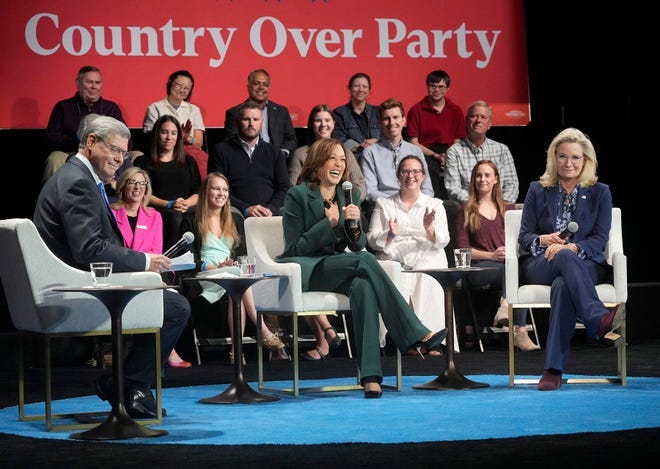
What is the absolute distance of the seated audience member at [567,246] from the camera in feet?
17.7

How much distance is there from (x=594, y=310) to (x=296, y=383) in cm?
139

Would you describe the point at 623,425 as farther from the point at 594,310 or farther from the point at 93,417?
the point at 93,417

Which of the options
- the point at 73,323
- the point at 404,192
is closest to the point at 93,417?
the point at 73,323

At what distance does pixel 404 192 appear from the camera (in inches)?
286

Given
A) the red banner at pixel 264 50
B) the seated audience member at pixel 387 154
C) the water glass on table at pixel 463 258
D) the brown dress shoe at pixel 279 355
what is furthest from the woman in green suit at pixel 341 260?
the red banner at pixel 264 50

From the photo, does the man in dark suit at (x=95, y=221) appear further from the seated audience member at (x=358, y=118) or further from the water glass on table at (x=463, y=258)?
the seated audience member at (x=358, y=118)

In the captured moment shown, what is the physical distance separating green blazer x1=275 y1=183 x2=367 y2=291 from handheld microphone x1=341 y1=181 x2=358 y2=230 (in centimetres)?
4

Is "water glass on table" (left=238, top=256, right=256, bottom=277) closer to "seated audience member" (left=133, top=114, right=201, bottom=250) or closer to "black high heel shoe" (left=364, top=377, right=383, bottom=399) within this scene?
"black high heel shoe" (left=364, top=377, right=383, bottom=399)

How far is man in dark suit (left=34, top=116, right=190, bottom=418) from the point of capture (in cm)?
436

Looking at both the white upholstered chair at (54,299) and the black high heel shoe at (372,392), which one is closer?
the white upholstered chair at (54,299)

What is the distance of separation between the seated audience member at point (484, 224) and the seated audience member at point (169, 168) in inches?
68.5

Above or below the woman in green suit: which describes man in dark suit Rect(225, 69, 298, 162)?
above

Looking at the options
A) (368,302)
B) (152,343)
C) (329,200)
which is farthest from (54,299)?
(329,200)

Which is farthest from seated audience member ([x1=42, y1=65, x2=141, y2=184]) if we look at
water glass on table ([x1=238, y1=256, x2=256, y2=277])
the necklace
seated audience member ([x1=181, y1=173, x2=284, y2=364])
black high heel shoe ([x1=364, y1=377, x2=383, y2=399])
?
black high heel shoe ([x1=364, y1=377, x2=383, y2=399])
